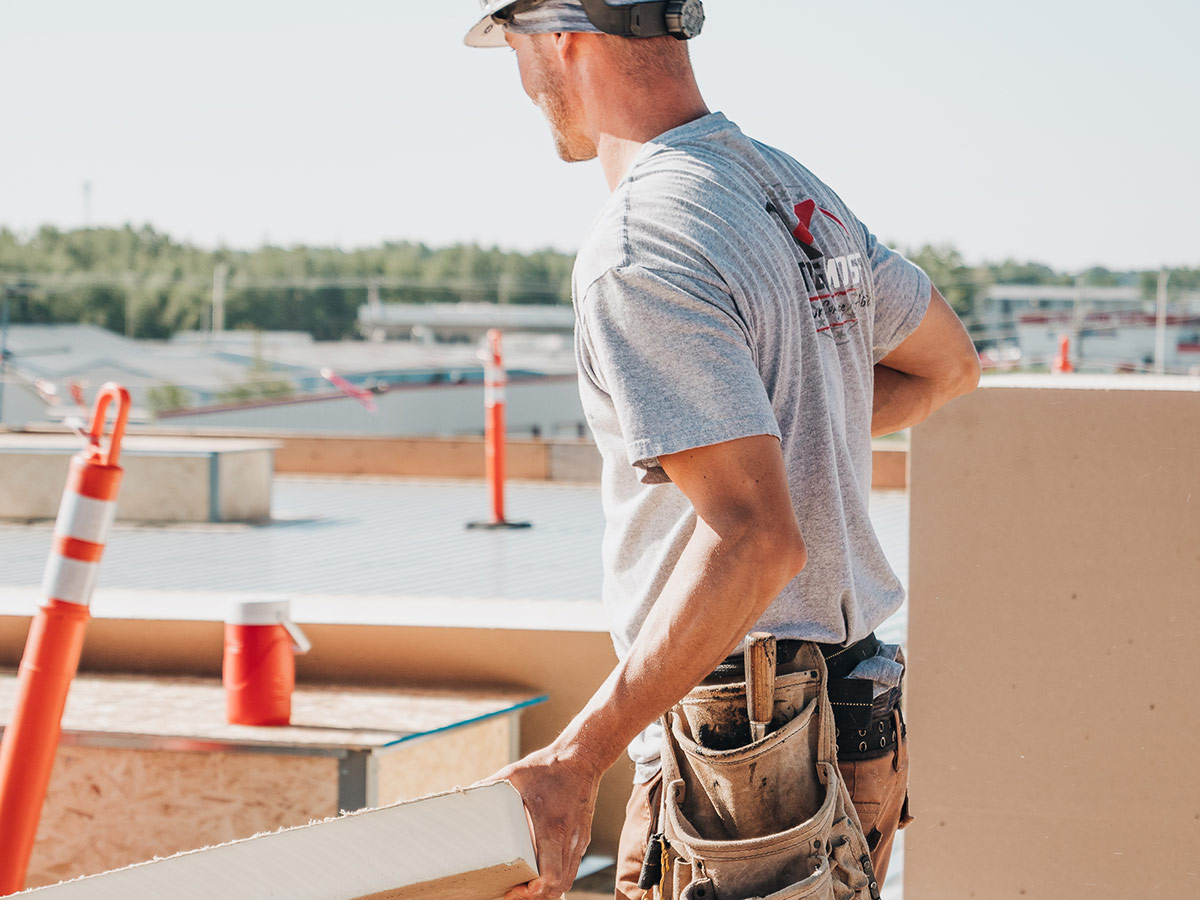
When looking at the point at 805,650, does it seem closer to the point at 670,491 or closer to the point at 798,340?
the point at 670,491

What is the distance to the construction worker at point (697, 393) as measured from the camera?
1.52 meters

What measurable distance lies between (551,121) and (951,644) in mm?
1796

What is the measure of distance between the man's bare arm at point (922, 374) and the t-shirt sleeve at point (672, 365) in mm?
827

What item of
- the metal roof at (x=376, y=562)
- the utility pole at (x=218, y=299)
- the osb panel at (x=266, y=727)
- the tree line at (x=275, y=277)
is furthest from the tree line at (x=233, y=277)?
the osb panel at (x=266, y=727)

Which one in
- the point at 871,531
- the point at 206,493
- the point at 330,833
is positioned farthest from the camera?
the point at 206,493

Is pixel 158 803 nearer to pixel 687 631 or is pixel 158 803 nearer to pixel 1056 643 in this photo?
pixel 1056 643

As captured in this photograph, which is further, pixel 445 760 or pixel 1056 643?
pixel 445 760

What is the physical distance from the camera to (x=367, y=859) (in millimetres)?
1471

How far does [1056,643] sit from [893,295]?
132 centimetres

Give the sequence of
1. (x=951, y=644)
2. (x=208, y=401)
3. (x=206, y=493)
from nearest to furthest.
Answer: (x=951, y=644) < (x=206, y=493) < (x=208, y=401)

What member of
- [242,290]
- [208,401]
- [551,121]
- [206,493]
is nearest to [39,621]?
[551,121]

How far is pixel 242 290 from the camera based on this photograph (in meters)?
72.0

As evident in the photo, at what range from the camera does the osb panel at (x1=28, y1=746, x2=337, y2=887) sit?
146 inches

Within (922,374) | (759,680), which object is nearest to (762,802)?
(759,680)
